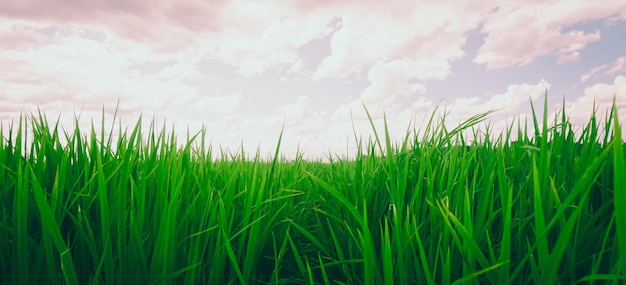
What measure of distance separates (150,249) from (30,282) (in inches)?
10.7

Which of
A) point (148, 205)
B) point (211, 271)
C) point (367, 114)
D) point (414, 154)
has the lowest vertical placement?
point (211, 271)

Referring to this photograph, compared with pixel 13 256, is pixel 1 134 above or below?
above

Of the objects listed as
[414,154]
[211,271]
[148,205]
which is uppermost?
[414,154]

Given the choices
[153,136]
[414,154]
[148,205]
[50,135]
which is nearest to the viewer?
[148,205]

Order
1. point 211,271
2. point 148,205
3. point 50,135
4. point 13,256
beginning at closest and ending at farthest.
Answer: point 13,256, point 211,271, point 148,205, point 50,135

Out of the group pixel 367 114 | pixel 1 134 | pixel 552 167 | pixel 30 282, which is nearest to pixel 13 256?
pixel 30 282

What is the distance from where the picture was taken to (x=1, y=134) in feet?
4.96

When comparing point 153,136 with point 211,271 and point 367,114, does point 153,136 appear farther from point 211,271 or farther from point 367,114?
point 367,114

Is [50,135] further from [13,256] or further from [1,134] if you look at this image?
[13,256]

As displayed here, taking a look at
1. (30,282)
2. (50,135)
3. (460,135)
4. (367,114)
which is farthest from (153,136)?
(460,135)

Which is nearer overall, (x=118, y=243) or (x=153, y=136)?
(x=118, y=243)

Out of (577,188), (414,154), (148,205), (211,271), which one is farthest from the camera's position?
(414,154)

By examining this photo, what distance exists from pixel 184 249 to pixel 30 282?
1.16 ft

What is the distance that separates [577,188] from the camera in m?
0.83
